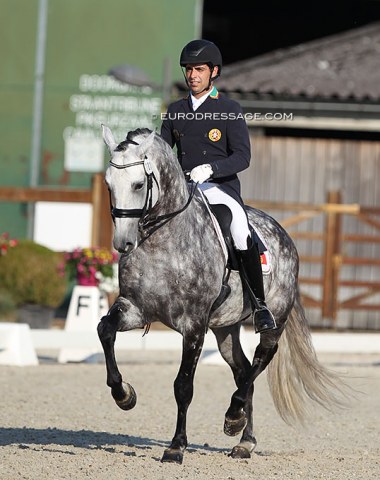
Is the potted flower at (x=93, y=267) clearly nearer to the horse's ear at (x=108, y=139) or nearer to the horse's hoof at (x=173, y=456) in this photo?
the horse's hoof at (x=173, y=456)

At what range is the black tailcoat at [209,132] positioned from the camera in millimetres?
7023

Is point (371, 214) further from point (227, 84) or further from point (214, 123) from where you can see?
point (214, 123)

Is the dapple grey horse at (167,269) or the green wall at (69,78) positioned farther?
the green wall at (69,78)

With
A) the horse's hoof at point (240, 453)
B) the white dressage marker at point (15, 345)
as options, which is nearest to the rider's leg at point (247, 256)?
the horse's hoof at point (240, 453)

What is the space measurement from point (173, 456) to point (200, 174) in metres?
1.60

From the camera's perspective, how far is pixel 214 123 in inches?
277

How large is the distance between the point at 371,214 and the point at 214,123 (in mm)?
10729

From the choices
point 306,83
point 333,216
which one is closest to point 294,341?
point 333,216

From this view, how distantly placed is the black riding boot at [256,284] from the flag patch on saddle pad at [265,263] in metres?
0.20

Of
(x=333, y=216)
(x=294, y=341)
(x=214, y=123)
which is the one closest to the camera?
(x=214, y=123)

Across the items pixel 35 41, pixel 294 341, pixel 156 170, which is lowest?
pixel 294 341

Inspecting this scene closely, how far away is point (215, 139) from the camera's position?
7059mm

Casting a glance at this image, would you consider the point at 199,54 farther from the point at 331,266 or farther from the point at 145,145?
the point at 331,266

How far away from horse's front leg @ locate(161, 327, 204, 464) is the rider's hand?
0.85 metres
